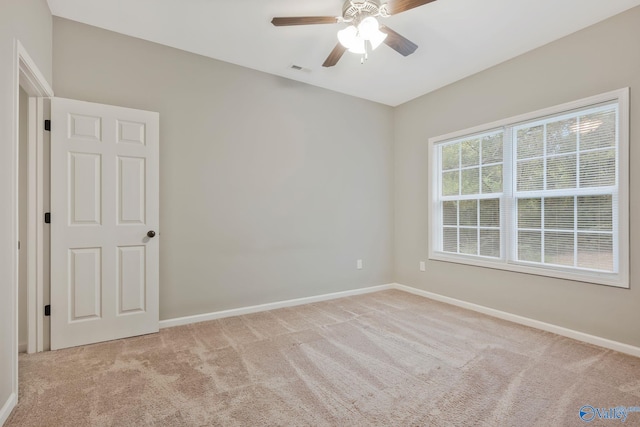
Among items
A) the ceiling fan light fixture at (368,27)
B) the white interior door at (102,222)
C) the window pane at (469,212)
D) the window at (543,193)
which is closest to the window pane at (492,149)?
the window at (543,193)

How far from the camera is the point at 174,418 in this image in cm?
168

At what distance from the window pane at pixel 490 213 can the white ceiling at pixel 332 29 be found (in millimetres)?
1507

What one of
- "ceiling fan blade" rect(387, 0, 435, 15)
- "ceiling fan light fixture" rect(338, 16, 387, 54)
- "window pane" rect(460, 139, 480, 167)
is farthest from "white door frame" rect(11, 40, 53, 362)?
"window pane" rect(460, 139, 480, 167)

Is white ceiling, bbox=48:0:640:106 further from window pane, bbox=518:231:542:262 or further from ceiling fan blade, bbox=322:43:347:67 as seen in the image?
window pane, bbox=518:231:542:262

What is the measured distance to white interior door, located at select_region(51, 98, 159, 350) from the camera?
2.51m

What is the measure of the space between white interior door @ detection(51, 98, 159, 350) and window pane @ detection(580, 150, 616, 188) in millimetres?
3899

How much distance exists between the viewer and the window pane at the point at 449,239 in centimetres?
389

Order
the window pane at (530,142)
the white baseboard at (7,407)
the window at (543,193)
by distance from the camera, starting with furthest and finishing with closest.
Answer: the window pane at (530,142), the window at (543,193), the white baseboard at (7,407)

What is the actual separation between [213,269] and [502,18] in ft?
11.6

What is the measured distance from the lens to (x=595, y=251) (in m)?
2.67

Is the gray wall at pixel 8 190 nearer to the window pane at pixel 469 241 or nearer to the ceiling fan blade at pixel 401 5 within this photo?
the ceiling fan blade at pixel 401 5

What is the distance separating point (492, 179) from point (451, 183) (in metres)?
0.55

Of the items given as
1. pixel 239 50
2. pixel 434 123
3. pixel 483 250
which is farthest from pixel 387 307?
pixel 239 50

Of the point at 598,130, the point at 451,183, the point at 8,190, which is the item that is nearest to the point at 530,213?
the point at 598,130
